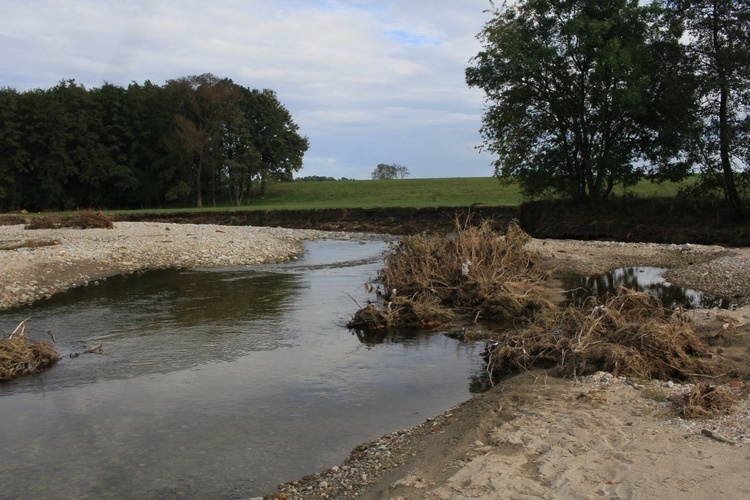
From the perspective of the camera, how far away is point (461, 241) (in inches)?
743

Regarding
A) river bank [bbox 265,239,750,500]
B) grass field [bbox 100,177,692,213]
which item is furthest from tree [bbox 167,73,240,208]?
river bank [bbox 265,239,750,500]

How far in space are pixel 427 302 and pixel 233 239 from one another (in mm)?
19678

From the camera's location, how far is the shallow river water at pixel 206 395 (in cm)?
742

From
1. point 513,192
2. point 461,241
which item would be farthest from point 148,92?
point 461,241

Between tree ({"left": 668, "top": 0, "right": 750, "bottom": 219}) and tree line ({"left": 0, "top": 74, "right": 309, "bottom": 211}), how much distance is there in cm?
4384

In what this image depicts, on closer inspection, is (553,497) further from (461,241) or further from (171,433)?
(461,241)

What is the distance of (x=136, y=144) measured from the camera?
64.8m

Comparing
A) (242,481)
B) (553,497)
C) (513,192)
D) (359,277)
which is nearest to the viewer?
(553,497)

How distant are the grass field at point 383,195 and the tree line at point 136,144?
4609mm

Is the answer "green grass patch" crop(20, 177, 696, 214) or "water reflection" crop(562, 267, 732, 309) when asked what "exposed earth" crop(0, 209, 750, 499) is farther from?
"green grass patch" crop(20, 177, 696, 214)

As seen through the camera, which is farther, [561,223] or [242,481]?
[561,223]

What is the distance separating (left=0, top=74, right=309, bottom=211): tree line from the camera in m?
61.9

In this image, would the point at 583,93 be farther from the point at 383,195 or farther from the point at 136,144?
the point at 136,144

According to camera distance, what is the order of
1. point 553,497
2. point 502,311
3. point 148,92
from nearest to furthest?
point 553,497
point 502,311
point 148,92
